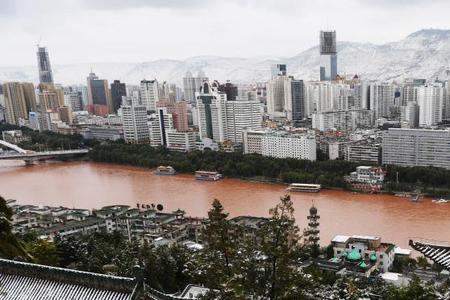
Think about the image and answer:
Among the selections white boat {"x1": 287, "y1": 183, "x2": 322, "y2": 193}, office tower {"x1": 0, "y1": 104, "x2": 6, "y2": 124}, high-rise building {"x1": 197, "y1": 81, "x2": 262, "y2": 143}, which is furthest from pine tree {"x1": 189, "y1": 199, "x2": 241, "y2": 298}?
office tower {"x1": 0, "y1": 104, "x2": 6, "y2": 124}

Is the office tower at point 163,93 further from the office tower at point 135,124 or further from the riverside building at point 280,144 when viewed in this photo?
the riverside building at point 280,144

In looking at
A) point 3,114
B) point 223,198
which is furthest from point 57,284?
point 3,114

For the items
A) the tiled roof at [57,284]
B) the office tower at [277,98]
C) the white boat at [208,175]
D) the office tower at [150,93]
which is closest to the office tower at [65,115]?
the office tower at [150,93]

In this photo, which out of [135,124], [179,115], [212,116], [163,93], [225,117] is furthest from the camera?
[163,93]

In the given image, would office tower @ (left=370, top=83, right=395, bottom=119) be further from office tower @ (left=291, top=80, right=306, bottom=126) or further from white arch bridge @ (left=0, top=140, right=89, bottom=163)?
white arch bridge @ (left=0, top=140, right=89, bottom=163)

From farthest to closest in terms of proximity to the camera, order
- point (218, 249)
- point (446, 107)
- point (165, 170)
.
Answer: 1. point (446, 107)
2. point (165, 170)
3. point (218, 249)

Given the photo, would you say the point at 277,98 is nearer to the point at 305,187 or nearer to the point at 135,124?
the point at 135,124
